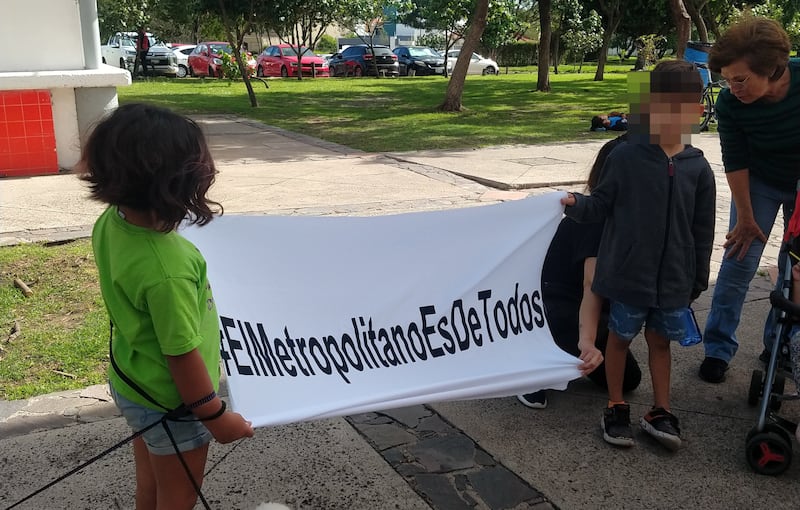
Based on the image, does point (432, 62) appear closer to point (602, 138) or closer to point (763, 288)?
point (602, 138)

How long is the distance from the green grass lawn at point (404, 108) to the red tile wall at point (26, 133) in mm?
2481

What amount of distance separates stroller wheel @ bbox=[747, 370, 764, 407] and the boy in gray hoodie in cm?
58

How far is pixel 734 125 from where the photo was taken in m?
3.75

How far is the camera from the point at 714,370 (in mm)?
4008

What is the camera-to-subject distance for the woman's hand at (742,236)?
3.85 m

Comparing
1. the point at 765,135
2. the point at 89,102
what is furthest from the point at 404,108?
the point at 765,135

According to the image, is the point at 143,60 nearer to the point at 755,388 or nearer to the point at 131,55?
the point at 131,55

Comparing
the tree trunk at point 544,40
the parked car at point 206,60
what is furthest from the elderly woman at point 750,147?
the parked car at point 206,60

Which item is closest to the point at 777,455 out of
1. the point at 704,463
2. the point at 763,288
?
the point at 704,463

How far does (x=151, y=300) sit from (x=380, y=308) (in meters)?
1.28

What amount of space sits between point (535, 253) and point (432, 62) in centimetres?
3420

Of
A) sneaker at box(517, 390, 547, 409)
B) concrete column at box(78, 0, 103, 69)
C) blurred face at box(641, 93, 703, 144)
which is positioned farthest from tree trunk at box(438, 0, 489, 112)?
blurred face at box(641, 93, 703, 144)

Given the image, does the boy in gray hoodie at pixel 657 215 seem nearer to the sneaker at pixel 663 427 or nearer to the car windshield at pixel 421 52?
the sneaker at pixel 663 427

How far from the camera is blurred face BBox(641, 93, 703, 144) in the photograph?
3.04m
